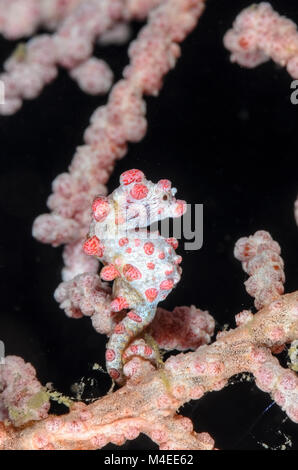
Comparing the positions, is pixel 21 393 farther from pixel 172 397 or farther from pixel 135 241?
pixel 135 241

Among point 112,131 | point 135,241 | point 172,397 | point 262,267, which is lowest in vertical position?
point 172,397

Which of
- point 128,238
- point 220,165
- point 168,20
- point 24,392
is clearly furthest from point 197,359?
point 168,20

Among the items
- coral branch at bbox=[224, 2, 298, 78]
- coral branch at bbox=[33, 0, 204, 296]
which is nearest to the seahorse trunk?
coral branch at bbox=[33, 0, 204, 296]

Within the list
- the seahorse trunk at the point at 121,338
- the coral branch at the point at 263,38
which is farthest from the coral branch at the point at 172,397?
the coral branch at the point at 263,38

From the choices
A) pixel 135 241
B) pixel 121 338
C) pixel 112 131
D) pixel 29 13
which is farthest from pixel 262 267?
pixel 29 13

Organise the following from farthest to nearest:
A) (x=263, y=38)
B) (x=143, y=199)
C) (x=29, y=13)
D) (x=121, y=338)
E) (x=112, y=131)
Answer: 1. (x=29, y=13)
2. (x=112, y=131)
3. (x=263, y=38)
4. (x=121, y=338)
5. (x=143, y=199)

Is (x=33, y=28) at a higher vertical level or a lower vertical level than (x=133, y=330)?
higher

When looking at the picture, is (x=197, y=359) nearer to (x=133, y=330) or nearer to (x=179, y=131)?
(x=133, y=330)

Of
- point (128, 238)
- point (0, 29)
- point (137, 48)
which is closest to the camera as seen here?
point (128, 238)
